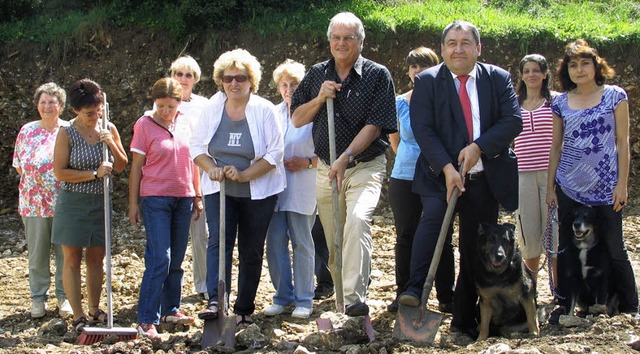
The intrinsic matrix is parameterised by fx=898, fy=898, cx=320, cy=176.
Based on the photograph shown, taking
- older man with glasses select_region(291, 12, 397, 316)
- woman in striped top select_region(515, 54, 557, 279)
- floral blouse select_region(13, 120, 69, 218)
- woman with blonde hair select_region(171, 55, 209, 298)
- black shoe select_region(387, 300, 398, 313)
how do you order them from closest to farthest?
older man with glasses select_region(291, 12, 397, 316)
black shoe select_region(387, 300, 398, 313)
woman in striped top select_region(515, 54, 557, 279)
floral blouse select_region(13, 120, 69, 218)
woman with blonde hair select_region(171, 55, 209, 298)

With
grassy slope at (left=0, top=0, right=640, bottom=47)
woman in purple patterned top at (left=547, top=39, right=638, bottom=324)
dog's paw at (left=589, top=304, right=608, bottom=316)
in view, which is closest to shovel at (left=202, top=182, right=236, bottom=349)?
woman in purple patterned top at (left=547, top=39, right=638, bottom=324)

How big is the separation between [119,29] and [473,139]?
8.73m

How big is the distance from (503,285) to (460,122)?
3.78 ft

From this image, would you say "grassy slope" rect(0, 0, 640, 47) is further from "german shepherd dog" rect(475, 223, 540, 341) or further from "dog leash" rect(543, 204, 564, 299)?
"german shepherd dog" rect(475, 223, 540, 341)

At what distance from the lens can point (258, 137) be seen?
656 cm

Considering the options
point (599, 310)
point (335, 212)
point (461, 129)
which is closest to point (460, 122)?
point (461, 129)

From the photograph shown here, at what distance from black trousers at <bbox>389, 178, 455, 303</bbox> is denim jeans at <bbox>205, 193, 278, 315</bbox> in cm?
95

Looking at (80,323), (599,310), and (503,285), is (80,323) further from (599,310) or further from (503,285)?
(599,310)

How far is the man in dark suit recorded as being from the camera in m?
5.94

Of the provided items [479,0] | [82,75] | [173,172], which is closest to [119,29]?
[82,75]

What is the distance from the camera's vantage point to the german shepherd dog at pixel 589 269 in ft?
21.3

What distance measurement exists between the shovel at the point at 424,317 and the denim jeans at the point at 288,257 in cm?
146

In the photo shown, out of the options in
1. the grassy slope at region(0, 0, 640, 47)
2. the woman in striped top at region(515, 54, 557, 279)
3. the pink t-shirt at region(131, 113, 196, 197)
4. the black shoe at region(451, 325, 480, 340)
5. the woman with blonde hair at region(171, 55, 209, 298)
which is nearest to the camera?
the black shoe at region(451, 325, 480, 340)

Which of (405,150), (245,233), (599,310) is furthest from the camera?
(405,150)
